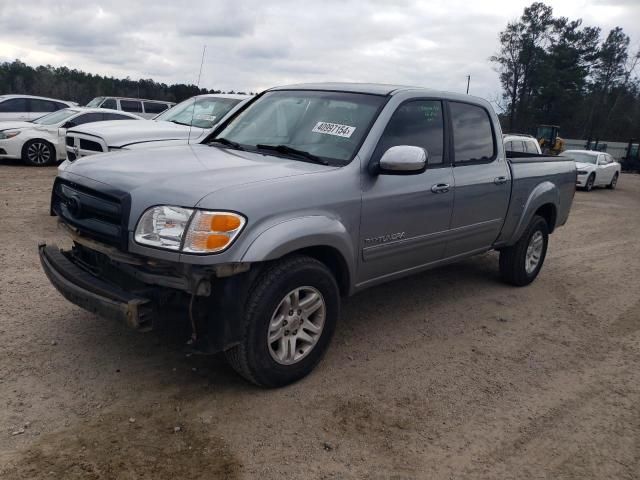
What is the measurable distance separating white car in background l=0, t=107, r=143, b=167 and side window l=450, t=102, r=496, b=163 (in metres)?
9.65

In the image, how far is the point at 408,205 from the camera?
4.09 m

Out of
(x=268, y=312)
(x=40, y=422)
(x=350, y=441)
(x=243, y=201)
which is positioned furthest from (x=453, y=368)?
(x=40, y=422)

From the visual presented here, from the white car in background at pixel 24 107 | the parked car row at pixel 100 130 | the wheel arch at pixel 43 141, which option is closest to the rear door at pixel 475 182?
the parked car row at pixel 100 130

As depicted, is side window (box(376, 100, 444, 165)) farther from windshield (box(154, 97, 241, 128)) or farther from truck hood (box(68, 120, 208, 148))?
windshield (box(154, 97, 241, 128))

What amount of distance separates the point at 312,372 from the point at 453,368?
106cm

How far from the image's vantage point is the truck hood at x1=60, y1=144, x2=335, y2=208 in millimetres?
3078

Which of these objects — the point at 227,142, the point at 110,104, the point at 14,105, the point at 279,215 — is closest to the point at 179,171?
the point at 279,215

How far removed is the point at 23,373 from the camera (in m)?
3.45

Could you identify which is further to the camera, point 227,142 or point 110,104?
point 110,104

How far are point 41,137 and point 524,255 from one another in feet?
37.8

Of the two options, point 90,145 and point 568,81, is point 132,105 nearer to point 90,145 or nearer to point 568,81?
point 90,145

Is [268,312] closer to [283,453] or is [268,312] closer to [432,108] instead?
[283,453]

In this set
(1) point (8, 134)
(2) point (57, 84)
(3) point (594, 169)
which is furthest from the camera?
(2) point (57, 84)

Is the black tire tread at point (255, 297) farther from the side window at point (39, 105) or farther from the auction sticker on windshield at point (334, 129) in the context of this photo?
the side window at point (39, 105)
